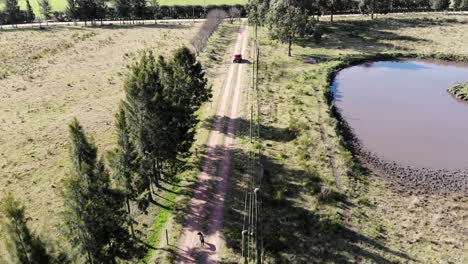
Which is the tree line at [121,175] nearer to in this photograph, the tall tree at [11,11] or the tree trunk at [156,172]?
the tree trunk at [156,172]

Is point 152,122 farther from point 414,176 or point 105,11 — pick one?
point 105,11

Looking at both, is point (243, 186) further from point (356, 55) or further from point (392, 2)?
point (392, 2)

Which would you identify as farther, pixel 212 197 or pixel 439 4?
pixel 439 4

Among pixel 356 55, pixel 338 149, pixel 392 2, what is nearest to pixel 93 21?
pixel 356 55

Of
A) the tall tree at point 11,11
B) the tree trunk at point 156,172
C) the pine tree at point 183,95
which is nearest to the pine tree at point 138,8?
the tall tree at point 11,11

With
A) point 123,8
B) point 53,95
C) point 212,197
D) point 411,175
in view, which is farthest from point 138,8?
point 411,175

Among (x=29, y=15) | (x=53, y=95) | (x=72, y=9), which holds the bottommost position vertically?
(x=53, y=95)

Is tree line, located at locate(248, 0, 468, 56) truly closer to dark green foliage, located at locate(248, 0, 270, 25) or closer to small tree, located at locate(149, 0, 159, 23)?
dark green foliage, located at locate(248, 0, 270, 25)
